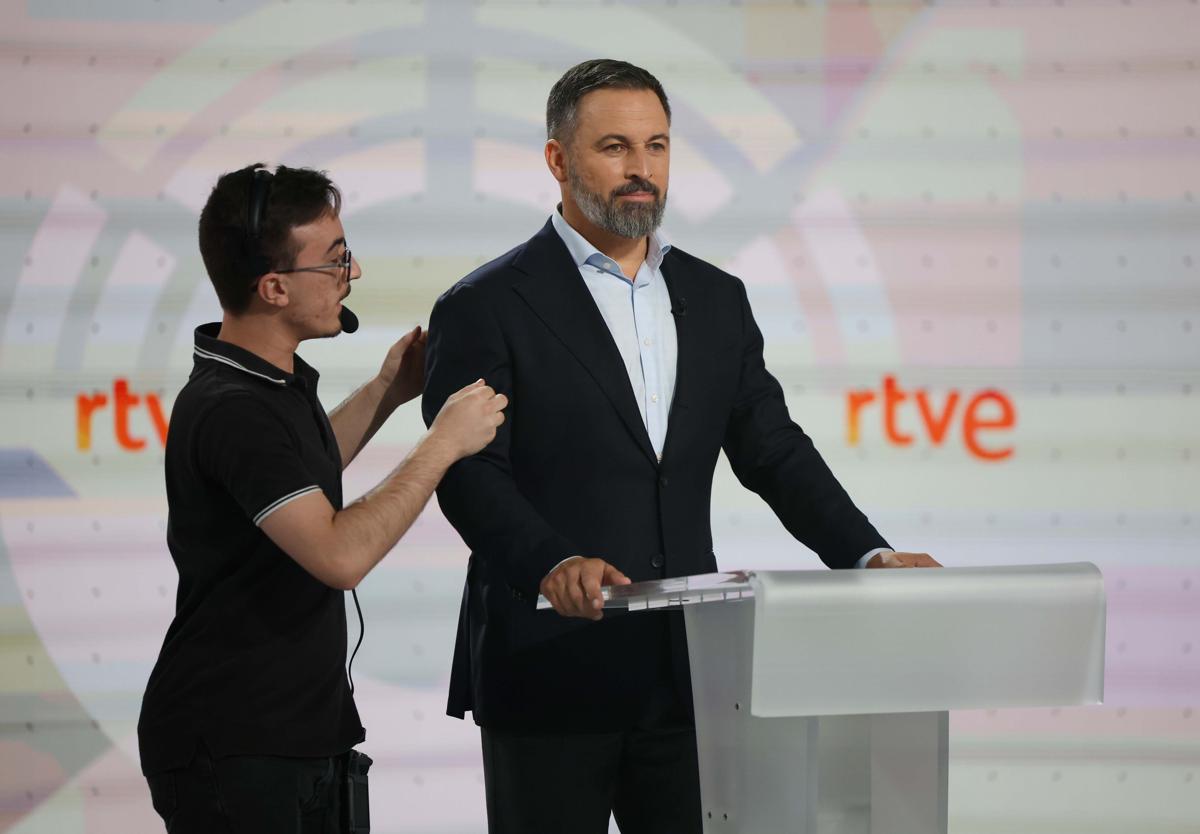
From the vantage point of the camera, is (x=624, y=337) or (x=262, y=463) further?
(x=624, y=337)

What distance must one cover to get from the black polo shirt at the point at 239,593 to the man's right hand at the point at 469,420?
0.20 m

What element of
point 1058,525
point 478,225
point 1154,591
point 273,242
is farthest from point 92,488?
point 1154,591

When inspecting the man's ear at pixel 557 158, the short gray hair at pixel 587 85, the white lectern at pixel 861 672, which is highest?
the short gray hair at pixel 587 85

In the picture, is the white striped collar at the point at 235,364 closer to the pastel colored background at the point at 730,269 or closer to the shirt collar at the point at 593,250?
the shirt collar at the point at 593,250

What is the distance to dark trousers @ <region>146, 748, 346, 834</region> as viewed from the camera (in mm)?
2111

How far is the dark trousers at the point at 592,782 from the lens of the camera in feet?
7.54

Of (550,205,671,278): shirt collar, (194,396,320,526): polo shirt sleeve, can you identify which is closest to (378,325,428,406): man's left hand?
(550,205,671,278): shirt collar

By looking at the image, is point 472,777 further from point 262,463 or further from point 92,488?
point 262,463

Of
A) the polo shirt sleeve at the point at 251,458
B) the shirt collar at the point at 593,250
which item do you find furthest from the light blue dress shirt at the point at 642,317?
the polo shirt sleeve at the point at 251,458

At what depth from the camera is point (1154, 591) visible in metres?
3.88

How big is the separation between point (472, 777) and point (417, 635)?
40 cm

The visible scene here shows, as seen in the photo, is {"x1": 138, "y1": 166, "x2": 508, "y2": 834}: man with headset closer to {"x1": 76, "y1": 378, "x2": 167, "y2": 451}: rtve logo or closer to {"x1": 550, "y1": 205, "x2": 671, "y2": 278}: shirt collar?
{"x1": 550, "y1": 205, "x2": 671, "y2": 278}: shirt collar

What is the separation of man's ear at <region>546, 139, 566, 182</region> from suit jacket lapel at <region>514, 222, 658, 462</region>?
0.46 ft

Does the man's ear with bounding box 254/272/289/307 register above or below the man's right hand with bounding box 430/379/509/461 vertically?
above
